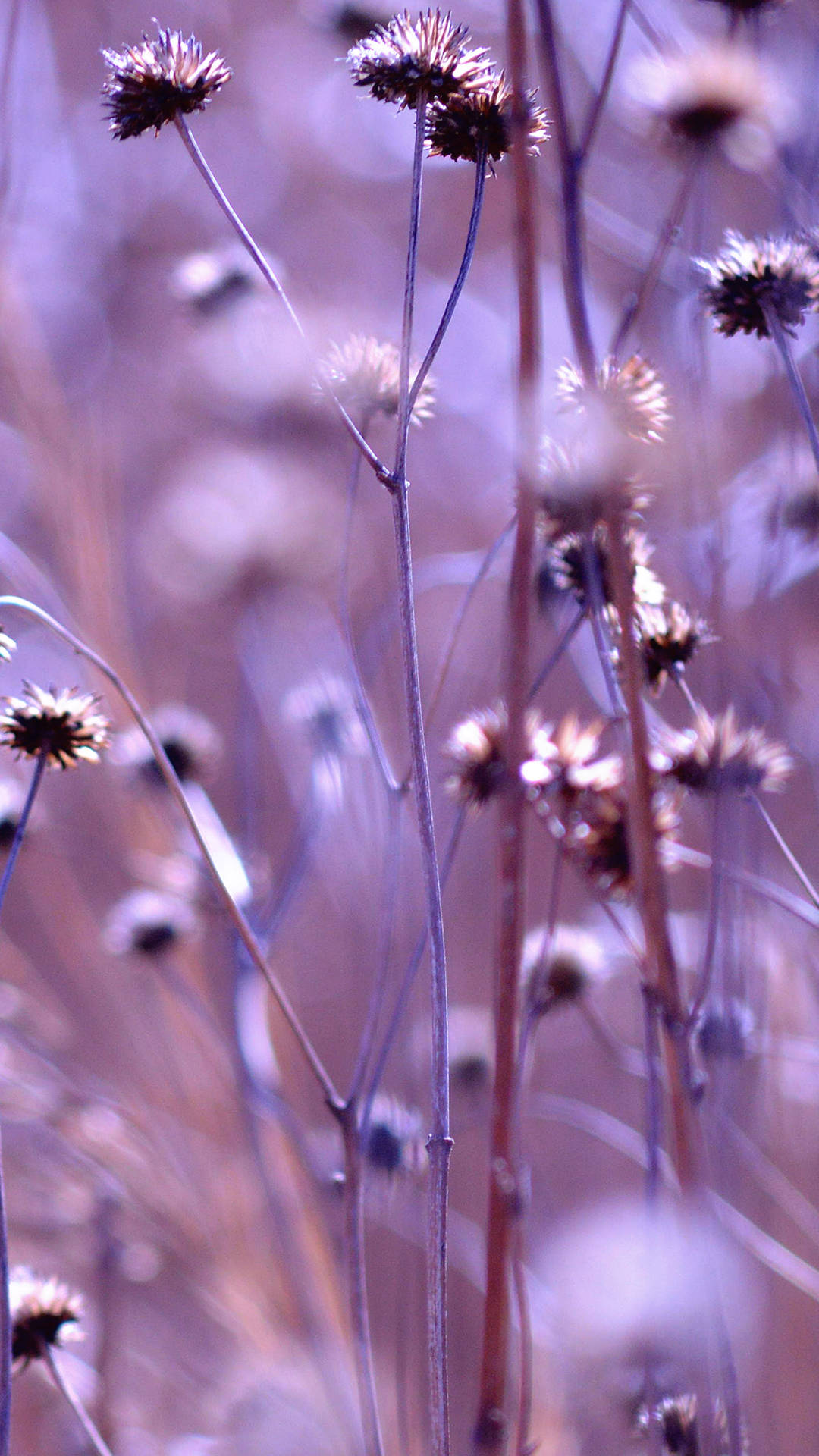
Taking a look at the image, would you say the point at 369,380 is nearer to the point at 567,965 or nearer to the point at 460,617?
the point at 460,617

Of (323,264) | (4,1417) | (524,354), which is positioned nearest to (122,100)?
(524,354)

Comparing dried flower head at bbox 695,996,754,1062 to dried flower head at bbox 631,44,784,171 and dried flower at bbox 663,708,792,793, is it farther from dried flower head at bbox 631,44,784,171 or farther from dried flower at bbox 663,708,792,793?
dried flower head at bbox 631,44,784,171

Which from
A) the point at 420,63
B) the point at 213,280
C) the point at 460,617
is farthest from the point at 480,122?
the point at 213,280

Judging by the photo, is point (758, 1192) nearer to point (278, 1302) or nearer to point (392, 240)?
point (278, 1302)

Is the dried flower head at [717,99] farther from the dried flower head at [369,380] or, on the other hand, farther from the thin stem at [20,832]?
the thin stem at [20,832]

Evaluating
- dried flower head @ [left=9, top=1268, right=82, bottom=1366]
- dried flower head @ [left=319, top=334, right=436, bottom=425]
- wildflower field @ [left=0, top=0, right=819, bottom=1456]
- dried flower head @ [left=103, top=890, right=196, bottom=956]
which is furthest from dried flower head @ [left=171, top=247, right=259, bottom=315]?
dried flower head @ [left=9, top=1268, right=82, bottom=1366]

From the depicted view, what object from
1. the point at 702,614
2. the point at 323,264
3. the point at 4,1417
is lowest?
the point at 4,1417

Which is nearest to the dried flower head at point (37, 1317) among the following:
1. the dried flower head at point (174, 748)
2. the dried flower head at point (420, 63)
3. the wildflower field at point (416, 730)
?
the wildflower field at point (416, 730)
